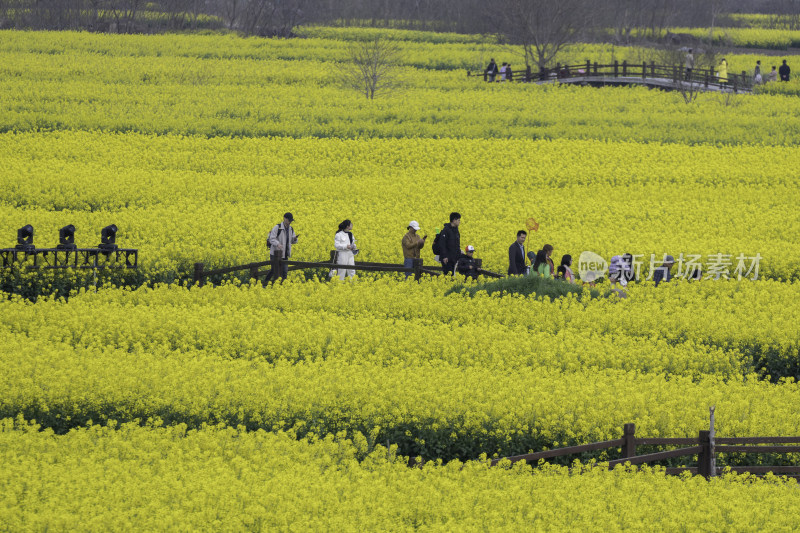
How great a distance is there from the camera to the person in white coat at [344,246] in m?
21.5

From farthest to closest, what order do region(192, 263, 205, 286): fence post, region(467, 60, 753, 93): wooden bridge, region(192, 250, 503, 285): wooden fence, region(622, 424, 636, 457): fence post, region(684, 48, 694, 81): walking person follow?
1. region(467, 60, 753, 93): wooden bridge
2. region(684, 48, 694, 81): walking person
3. region(192, 263, 205, 286): fence post
4. region(192, 250, 503, 285): wooden fence
5. region(622, 424, 636, 457): fence post

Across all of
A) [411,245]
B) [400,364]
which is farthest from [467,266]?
[400,364]

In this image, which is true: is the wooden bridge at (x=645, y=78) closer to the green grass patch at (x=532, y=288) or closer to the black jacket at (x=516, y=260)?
the black jacket at (x=516, y=260)

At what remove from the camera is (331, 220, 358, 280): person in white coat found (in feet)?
70.6

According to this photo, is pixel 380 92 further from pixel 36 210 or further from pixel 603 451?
pixel 603 451

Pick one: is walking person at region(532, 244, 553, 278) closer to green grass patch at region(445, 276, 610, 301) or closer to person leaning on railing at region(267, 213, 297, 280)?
green grass patch at region(445, 276, 610, 301)

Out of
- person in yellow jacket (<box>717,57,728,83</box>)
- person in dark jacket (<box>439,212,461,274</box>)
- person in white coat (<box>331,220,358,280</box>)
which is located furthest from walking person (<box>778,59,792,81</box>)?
person in white coat (<box>331,220,358,280</box>)

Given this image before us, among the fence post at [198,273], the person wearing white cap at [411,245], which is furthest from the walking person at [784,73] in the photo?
the fence post at [198,273]

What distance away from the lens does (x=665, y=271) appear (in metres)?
23.0

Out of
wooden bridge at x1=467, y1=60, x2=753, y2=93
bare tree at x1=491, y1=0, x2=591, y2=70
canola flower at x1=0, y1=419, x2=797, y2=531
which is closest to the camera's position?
canola flower at x1=0, y1=419, x2=797, y2=531

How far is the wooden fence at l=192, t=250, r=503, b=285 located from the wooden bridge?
3754 centimetres

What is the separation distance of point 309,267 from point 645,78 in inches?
1602

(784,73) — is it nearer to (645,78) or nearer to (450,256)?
(645,78)

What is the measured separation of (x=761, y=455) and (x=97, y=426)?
8576mm
